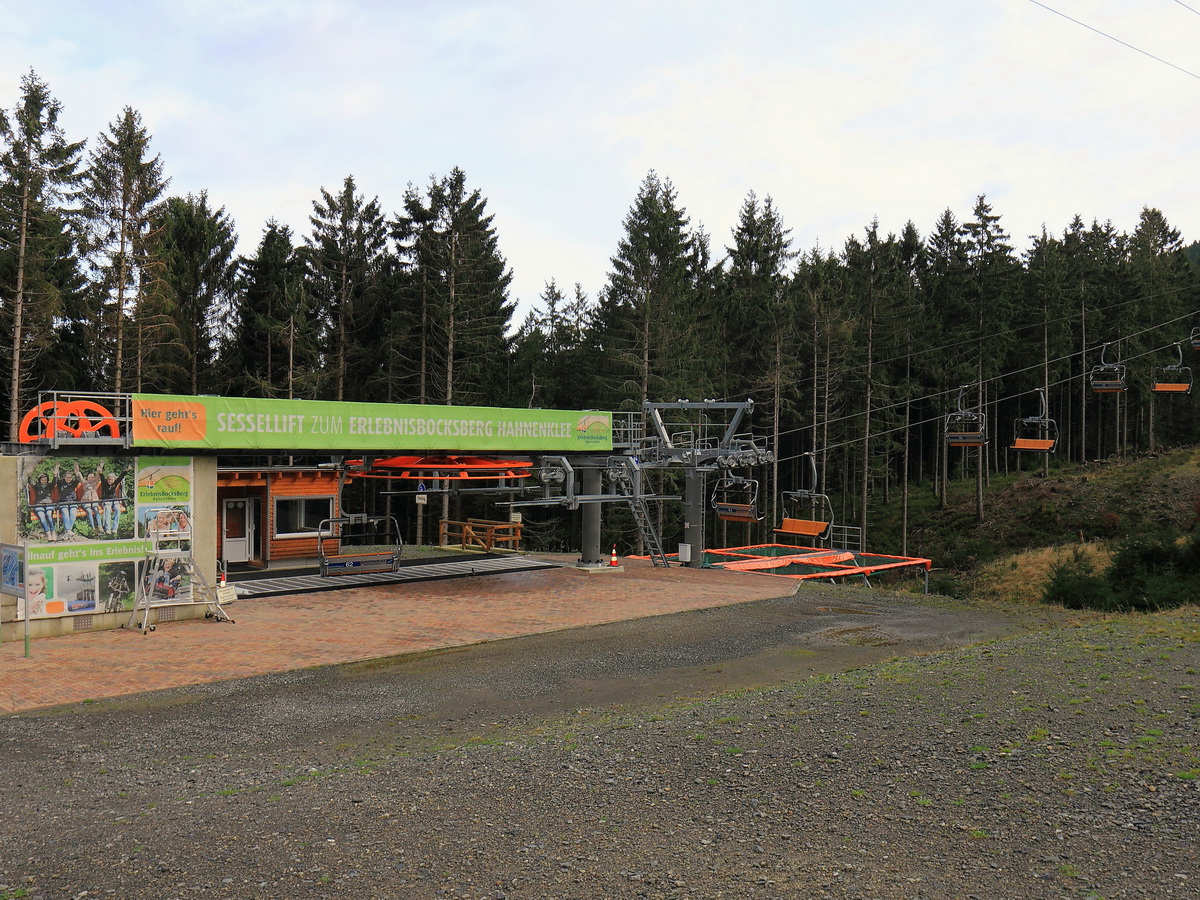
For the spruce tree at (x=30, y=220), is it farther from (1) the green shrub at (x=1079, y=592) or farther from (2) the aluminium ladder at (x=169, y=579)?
(1) the green shrub at (x=1079, y=592)

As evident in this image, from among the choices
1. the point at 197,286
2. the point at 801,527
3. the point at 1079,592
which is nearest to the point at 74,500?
the point at 1079,592

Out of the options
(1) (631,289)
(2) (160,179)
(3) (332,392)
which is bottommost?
(3) (332,392)

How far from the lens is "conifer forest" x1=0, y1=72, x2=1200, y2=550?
105 ft

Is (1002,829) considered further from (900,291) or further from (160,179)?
(900,291)

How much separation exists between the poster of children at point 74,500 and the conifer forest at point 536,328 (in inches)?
555

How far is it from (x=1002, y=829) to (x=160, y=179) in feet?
130

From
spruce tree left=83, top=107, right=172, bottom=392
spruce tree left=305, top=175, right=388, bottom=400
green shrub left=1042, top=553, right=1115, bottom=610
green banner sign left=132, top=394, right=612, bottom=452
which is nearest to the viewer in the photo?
green banner sign left=132, top=394, right=612, bottom=452

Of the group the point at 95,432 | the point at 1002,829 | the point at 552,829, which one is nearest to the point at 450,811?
the point at 552,829

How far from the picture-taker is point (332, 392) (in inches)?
1719

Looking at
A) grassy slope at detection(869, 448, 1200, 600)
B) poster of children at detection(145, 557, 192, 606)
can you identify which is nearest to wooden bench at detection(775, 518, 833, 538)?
grassy slope at detection(869, 448, 1200, 600)

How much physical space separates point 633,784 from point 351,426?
14.2 m

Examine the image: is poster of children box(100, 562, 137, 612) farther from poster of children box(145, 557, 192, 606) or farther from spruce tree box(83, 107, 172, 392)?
spruce tree box(83, 107, 172, 392)

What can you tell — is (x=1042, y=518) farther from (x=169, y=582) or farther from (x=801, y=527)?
(x=169, y=582)

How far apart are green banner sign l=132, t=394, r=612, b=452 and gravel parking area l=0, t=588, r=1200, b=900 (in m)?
6.69
